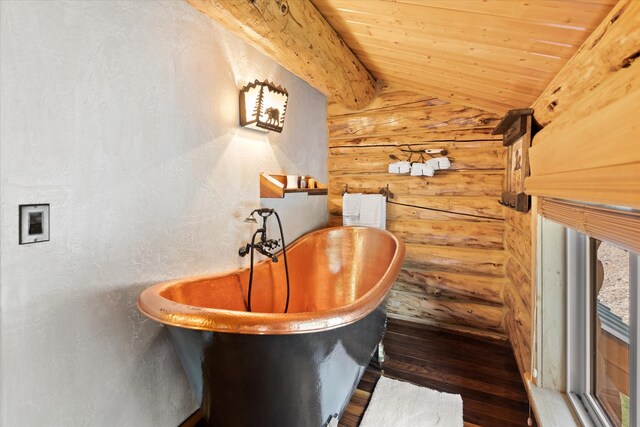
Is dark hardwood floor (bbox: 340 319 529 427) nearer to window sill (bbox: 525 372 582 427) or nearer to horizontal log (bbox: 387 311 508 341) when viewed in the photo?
horizontal log (bbox: 387 311 508 341)

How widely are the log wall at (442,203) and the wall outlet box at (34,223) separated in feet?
8.69

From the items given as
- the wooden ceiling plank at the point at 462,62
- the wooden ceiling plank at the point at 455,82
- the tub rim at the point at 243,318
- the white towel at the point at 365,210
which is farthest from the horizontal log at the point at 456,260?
the tub rim at the point at 243,318

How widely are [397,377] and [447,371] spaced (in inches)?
15.2

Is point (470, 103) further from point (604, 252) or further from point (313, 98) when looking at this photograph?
point (604, 252)

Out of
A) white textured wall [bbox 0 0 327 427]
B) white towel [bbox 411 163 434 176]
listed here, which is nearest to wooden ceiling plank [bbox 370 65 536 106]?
white towel [bbox 411 163 434 176]

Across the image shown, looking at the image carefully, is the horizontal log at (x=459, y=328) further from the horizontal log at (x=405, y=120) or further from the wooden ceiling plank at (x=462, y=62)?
the wooden ceiling plank at (x=462, y=62)

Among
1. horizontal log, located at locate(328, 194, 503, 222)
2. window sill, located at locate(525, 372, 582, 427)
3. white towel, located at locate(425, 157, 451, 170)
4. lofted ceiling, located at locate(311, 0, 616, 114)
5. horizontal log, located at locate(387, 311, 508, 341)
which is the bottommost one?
horizontal log, located at locate(387, 311, 508, 341)

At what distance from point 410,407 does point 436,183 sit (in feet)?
6.25

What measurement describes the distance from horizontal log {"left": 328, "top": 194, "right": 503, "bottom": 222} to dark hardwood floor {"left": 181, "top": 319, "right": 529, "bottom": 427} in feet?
3.49

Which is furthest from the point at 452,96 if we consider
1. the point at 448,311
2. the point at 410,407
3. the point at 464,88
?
the point at 410,407

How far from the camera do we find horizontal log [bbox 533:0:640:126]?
85 cm

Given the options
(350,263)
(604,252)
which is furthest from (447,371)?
(604,252)

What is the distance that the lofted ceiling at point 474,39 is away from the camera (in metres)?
1.14

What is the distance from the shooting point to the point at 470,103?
2.72m
